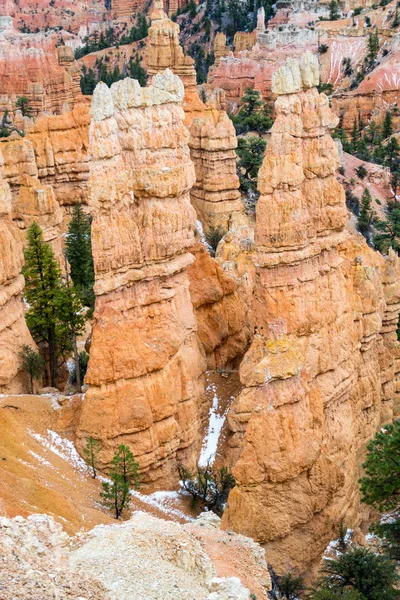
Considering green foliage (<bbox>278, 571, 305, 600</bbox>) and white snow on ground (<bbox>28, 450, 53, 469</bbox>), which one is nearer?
green foliage (<bbox>278, 571, 305, 600</bbox>)

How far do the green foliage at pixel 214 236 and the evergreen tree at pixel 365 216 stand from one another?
14.4 metres

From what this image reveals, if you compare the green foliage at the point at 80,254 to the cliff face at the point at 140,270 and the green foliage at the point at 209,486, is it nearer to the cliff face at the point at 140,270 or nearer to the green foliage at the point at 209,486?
the cliff face at the point at 140,270

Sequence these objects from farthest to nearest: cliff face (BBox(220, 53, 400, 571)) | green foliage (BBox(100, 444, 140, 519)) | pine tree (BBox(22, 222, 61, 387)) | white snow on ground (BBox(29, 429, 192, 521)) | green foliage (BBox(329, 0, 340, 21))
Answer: green foliage (BBox(329, 0, 340, 21)) → pine tree (BBox(22, 222, 61, 387)) → white snow on ground (BBox(29, 429, 192, 521)) → cliff face (BBox(220, 53, 400, 571)) → green foliage (BBox(100, 444, 140, 519))

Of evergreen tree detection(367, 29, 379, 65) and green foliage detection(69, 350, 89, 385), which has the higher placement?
evergreen tree detection(367, 29, 379, 65)

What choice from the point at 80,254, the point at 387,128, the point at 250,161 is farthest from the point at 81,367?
the point at 387,128

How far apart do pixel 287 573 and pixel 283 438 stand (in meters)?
4.28

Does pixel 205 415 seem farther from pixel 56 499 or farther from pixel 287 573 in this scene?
pixel 56 499

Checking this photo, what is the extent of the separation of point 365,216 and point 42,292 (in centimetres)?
4048

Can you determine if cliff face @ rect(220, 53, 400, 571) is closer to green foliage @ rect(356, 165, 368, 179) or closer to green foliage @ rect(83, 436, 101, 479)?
green foliage @ rect(83, 436, 101, 479)

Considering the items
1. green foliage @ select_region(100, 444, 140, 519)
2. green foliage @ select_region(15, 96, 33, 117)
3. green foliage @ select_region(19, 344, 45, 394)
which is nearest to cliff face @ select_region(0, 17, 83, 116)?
green foliage @ select_region(15, 96, 33, 117)

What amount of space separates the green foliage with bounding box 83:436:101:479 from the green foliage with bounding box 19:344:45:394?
4214mm

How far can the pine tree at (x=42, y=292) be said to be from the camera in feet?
111

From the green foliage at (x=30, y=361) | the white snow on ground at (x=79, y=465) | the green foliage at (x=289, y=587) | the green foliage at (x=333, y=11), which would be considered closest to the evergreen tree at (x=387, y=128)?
the green foliage at (x=333, y=11)

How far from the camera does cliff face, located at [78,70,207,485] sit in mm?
27875
